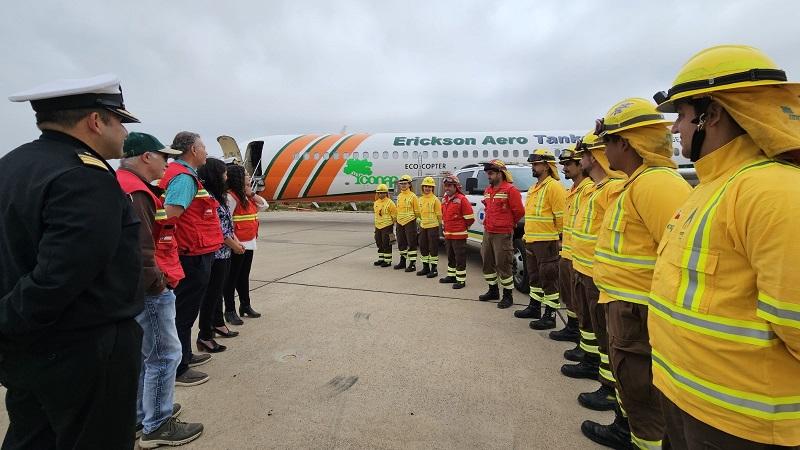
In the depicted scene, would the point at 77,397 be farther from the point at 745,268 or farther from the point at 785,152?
the point at 785,152

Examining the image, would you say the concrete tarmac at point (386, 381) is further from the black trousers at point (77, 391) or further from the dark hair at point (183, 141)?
the dark hair at point (183, 141)

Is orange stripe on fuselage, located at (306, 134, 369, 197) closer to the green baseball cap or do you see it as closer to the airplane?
the airplane

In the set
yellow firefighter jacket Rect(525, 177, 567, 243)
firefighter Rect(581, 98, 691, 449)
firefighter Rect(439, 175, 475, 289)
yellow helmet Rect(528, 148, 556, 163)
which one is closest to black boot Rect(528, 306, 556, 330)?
yellow firefighter jacket Rect(525, 177, 567, 243)

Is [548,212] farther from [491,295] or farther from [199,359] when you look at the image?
[199,359]

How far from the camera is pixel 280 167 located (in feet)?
51.5

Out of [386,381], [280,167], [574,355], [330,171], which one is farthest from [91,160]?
[280,167]

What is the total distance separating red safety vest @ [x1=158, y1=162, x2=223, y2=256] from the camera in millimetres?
3406

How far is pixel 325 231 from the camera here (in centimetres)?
1422

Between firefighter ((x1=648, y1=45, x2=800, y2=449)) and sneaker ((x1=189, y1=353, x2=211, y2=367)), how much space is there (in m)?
3.75

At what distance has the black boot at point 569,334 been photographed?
432 centimetres

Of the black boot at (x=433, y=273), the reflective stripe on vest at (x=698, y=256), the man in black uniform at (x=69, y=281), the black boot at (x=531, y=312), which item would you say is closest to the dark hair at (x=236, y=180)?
the man in black uniform at (x=69, y=281)

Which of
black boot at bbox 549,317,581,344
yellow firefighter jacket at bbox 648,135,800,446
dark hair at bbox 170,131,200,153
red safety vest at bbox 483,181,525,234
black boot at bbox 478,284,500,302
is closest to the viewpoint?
yellow firefighter jacket at bbox 648,135,800,446

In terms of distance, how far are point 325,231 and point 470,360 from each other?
11008mm

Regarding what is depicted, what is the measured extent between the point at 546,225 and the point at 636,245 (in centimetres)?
244
